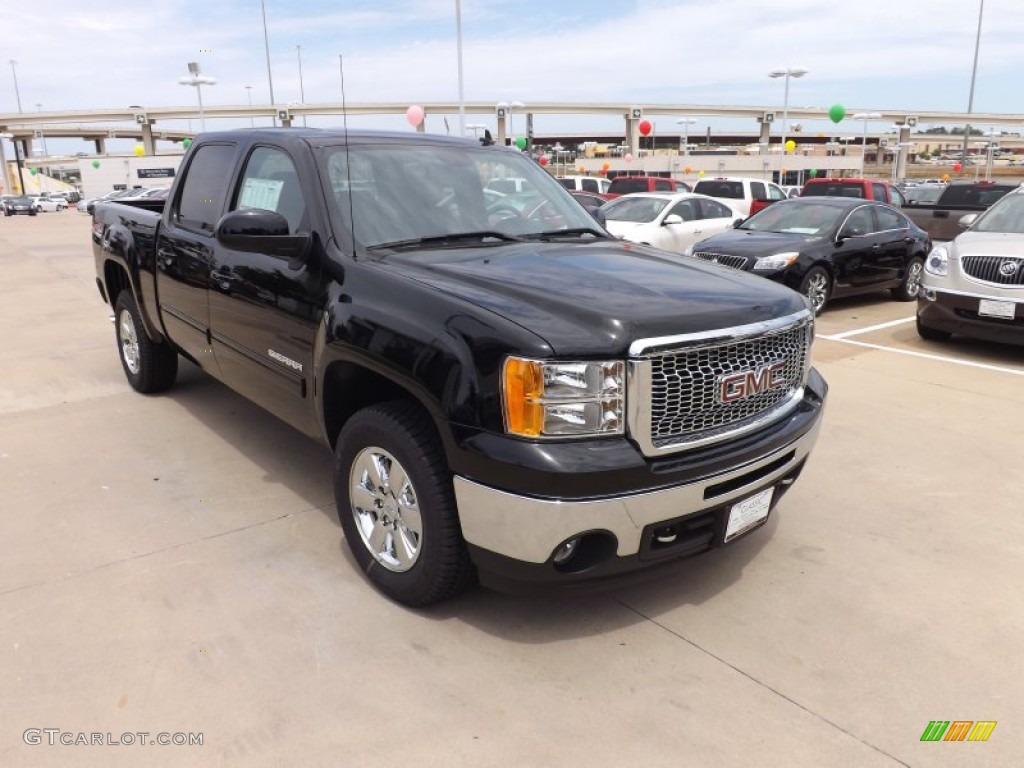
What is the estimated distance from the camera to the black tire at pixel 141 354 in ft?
19.3

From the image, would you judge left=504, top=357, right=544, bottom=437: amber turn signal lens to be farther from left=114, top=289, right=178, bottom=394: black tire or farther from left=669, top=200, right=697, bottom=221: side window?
left=669, top=200, right=697, bottom=221: side window

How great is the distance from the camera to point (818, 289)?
9.88 meters

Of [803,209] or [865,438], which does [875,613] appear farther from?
[803,209]

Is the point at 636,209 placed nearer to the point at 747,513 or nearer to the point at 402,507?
the point at 747,513

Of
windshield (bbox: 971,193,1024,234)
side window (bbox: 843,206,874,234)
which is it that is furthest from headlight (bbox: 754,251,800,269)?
windshield (bbox: 971,193,1024,234)

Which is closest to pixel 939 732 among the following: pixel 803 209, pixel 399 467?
pixel 399 467

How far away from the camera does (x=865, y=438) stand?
5.33 metres

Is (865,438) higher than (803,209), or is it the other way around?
(803,209)

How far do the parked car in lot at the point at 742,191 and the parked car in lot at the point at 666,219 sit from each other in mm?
6073

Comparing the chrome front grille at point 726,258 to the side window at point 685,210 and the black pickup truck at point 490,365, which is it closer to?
the side window at point 685,210

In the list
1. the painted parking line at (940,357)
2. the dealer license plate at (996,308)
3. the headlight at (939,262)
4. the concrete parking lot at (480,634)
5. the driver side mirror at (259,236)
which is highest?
the driver side mirror at (259,236)

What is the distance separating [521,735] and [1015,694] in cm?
176

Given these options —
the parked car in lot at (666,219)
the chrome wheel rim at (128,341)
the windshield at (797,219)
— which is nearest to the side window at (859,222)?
the windshield at (797,219)

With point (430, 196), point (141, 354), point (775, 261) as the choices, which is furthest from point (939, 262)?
point (141, 354)
